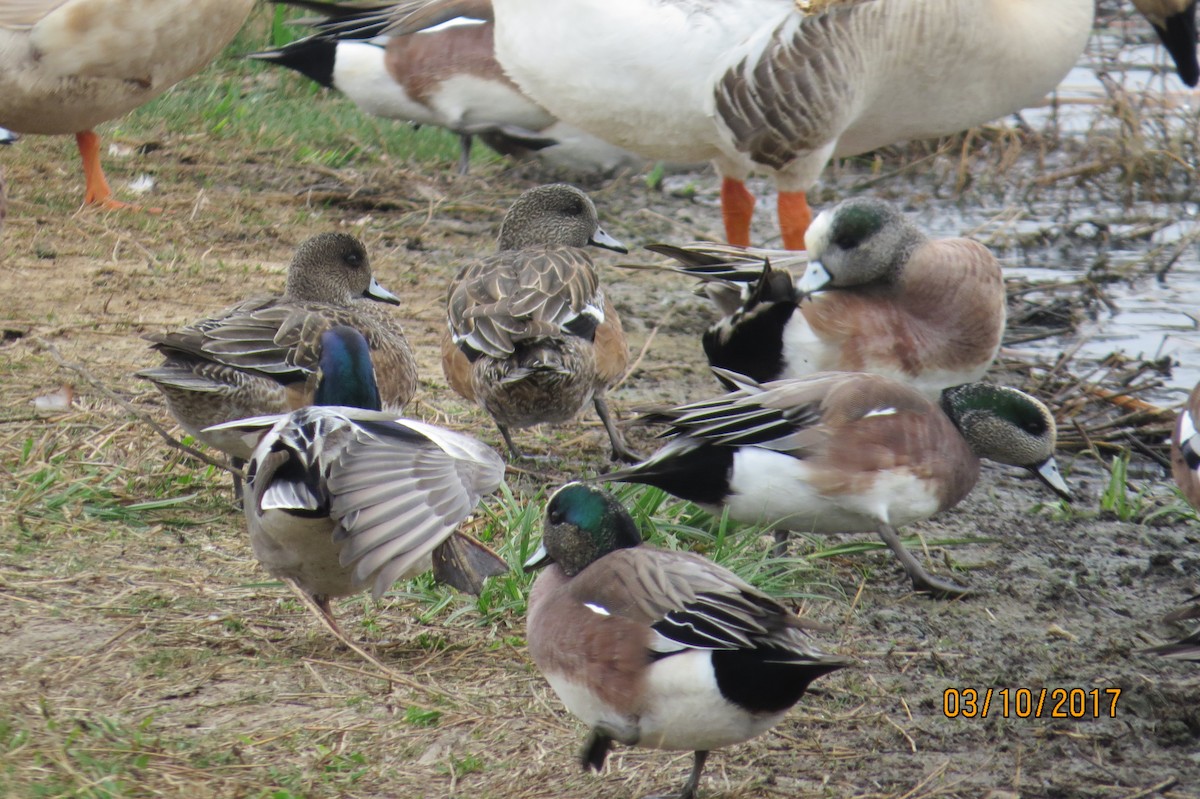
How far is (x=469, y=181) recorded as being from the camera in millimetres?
8266

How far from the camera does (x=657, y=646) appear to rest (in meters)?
2.86

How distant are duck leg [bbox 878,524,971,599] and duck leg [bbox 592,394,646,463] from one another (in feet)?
3.56

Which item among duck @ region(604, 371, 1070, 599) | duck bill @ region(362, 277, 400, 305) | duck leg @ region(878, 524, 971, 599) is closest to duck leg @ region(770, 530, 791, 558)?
duck @ region(604, 371, 1070, 599)

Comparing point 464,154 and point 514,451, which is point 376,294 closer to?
point 514,451

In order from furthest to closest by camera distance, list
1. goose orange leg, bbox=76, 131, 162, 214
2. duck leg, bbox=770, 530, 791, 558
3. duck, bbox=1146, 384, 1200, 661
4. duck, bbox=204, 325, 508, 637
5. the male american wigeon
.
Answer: the male american wigeon
goose orange leg, bbox=76, 131, 162, 214
duck leg, bbox=770, 530, 791, 558
duck, bbox=1146, 384, 1200, 661
duck, bbox=204, 325, 508, 637

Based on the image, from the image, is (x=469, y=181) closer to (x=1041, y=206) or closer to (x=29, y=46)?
(x=29, y=46)

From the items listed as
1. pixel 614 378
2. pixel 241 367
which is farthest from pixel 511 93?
pixel 241 367

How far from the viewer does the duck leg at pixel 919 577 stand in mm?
4027

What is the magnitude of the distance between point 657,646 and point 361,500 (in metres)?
0.77

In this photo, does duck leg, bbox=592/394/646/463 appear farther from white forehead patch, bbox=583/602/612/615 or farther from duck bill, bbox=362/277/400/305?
white forehead patch, bbox=583/602/612/615

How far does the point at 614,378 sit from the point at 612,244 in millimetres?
924

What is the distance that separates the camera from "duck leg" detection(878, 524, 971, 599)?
13.2ft
